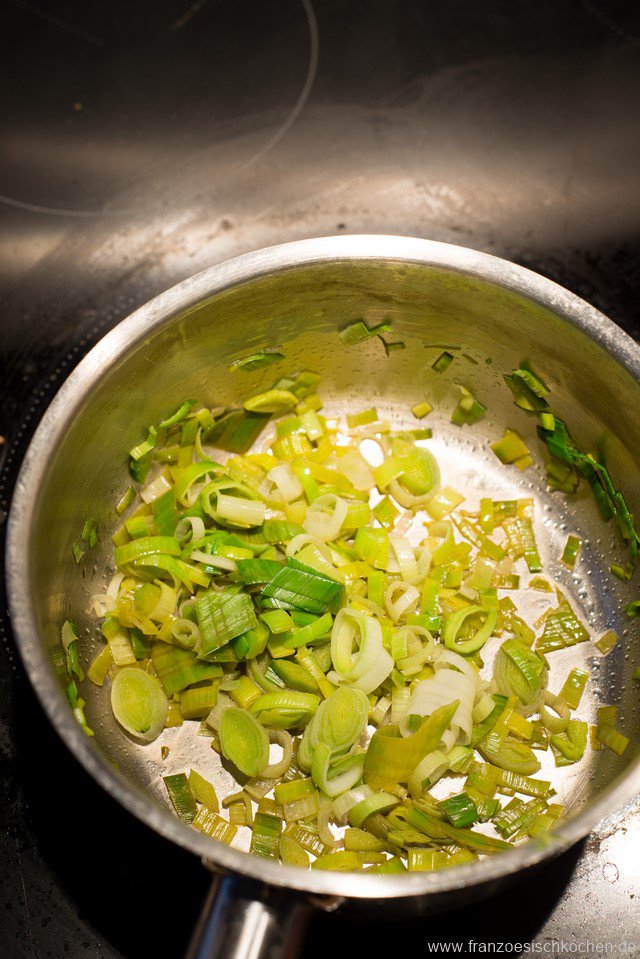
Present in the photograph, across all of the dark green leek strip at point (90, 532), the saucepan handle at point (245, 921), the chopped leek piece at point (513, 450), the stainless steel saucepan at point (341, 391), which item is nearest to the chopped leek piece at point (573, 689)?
the stainless steel saucepan at point (341, 391)

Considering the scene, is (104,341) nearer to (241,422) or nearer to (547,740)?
(241,422)

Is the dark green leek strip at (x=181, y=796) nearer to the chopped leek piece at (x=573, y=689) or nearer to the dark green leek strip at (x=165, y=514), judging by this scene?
the dark green leek strip at (x=165, y=514)

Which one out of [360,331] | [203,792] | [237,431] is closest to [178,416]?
[237,431]

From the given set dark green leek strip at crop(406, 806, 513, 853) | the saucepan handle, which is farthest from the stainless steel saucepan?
dark green leek strip at crop(406, 806, 513, 853)

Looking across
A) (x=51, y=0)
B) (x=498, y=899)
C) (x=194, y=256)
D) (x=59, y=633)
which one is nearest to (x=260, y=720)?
(x=59, y=633)

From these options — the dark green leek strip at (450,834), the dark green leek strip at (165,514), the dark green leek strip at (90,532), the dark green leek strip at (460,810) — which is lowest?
the dark green leek strip at (450,834)
